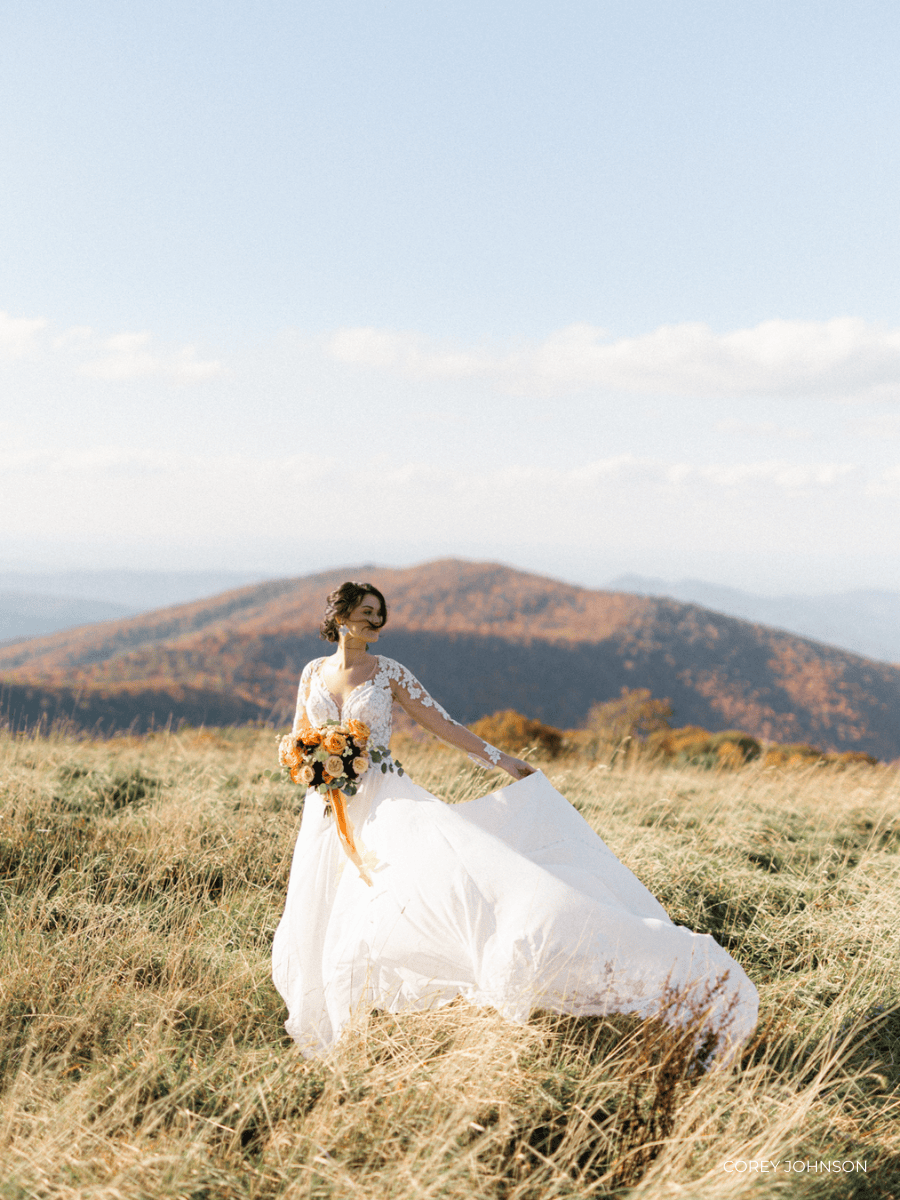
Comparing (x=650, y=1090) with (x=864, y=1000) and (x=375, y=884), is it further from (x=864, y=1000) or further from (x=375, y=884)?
(x=864, y=1000)

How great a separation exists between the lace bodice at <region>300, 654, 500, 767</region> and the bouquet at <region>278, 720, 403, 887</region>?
13 centimetres

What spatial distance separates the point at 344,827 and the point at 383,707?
0.72 meters

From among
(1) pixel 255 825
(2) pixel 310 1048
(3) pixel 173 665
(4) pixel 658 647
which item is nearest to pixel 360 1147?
(2) pixel 310 1048

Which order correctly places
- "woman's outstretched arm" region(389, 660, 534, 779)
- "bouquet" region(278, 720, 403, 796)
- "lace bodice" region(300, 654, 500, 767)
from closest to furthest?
"bouquet" region(278, 720, 403, 796)
"lace bodice" region(300, 654, 500, 767)
"woman's outstretched arm" region(389, 660, 534, 779)

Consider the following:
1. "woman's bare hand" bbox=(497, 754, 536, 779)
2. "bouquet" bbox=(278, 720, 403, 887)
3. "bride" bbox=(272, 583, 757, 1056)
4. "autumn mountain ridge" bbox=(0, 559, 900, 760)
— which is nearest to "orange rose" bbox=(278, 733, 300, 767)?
"bouquet" bbox=(278, 720, 403, 887)

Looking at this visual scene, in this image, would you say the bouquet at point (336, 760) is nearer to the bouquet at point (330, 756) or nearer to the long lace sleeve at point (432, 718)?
the bouquet at point (330, 756)

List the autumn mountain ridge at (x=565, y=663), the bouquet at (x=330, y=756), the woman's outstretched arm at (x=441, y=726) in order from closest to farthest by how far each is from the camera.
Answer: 1. the bouquet at (x=330, y=756)
2. the woman's outstretched arm at (x=441, y=726)
3. the autumn mountain ridge at (x=565, y=663)

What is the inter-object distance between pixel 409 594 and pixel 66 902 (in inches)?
4429

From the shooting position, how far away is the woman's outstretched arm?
4.32m

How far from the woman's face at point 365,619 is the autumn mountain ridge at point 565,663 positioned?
53272 mm

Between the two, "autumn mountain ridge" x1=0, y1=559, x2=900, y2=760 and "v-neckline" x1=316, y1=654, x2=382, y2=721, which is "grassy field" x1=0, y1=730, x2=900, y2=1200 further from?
"autumn mountain ridge" x1=0, y1=559, x2=900, y2=760

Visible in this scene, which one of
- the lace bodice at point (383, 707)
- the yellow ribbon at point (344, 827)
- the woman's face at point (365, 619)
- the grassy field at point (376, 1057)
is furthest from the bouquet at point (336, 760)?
the grassy field at point (376, 1057)

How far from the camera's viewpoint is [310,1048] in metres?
3.56

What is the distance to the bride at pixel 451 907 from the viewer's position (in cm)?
325
